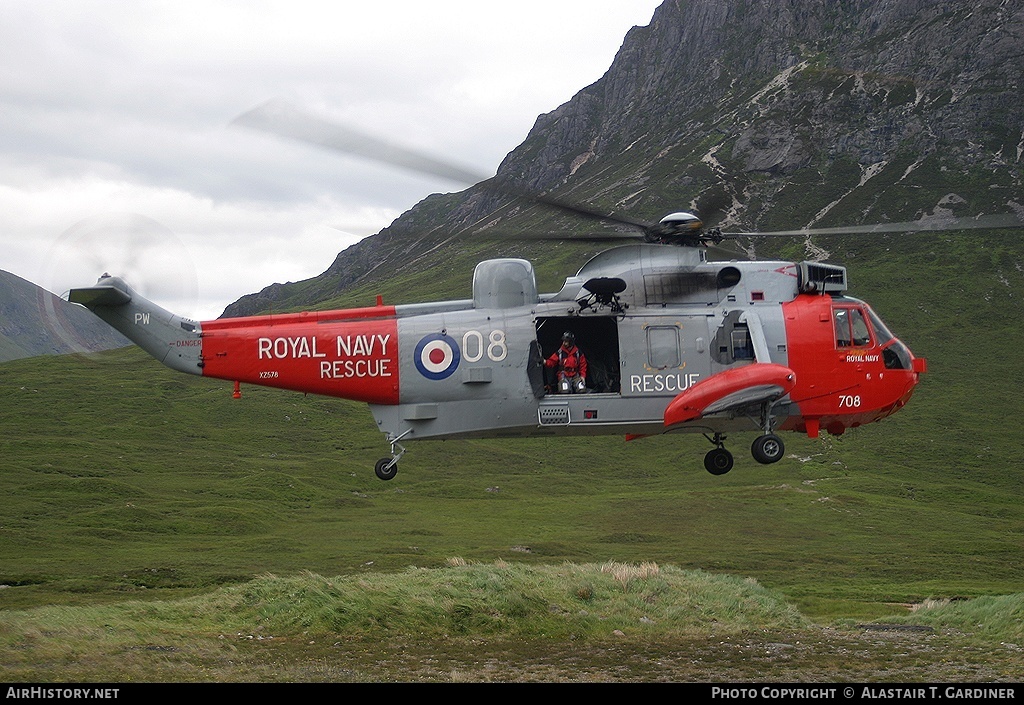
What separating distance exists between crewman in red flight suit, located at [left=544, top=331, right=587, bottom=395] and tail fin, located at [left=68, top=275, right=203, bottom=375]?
344 inches

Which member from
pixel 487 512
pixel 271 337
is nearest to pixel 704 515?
pixel 487 512

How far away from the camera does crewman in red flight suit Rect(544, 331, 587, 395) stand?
25.6 metres

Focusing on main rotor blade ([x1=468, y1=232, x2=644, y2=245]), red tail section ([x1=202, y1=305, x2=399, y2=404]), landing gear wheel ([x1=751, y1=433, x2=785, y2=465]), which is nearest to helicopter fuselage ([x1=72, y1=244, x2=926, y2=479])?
red tail section ([x1=202, y1=305, x2=399, y2=404])

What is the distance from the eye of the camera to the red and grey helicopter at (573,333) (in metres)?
25.3

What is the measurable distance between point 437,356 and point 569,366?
324cm

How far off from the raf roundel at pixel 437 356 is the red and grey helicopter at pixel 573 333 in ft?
0.11

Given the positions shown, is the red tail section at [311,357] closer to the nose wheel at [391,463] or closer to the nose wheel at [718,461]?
the nose wheel at [391,463]

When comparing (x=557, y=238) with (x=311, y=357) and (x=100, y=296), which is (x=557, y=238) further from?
(x=100, y=296)

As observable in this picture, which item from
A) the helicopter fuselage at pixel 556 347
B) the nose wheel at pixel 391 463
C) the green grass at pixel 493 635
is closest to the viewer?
the nose wheel at pixel 391 463

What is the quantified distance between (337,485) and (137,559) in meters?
42.8

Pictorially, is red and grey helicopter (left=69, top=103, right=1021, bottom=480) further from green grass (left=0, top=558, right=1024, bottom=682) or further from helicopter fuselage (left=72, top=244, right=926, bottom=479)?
green grass (left=0, top=558, right=1024, bottom=682)

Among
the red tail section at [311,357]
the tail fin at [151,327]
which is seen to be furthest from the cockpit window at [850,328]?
the tail fin at [151,327]

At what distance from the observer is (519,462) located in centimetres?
14025

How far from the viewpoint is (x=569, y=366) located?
84.3ft
